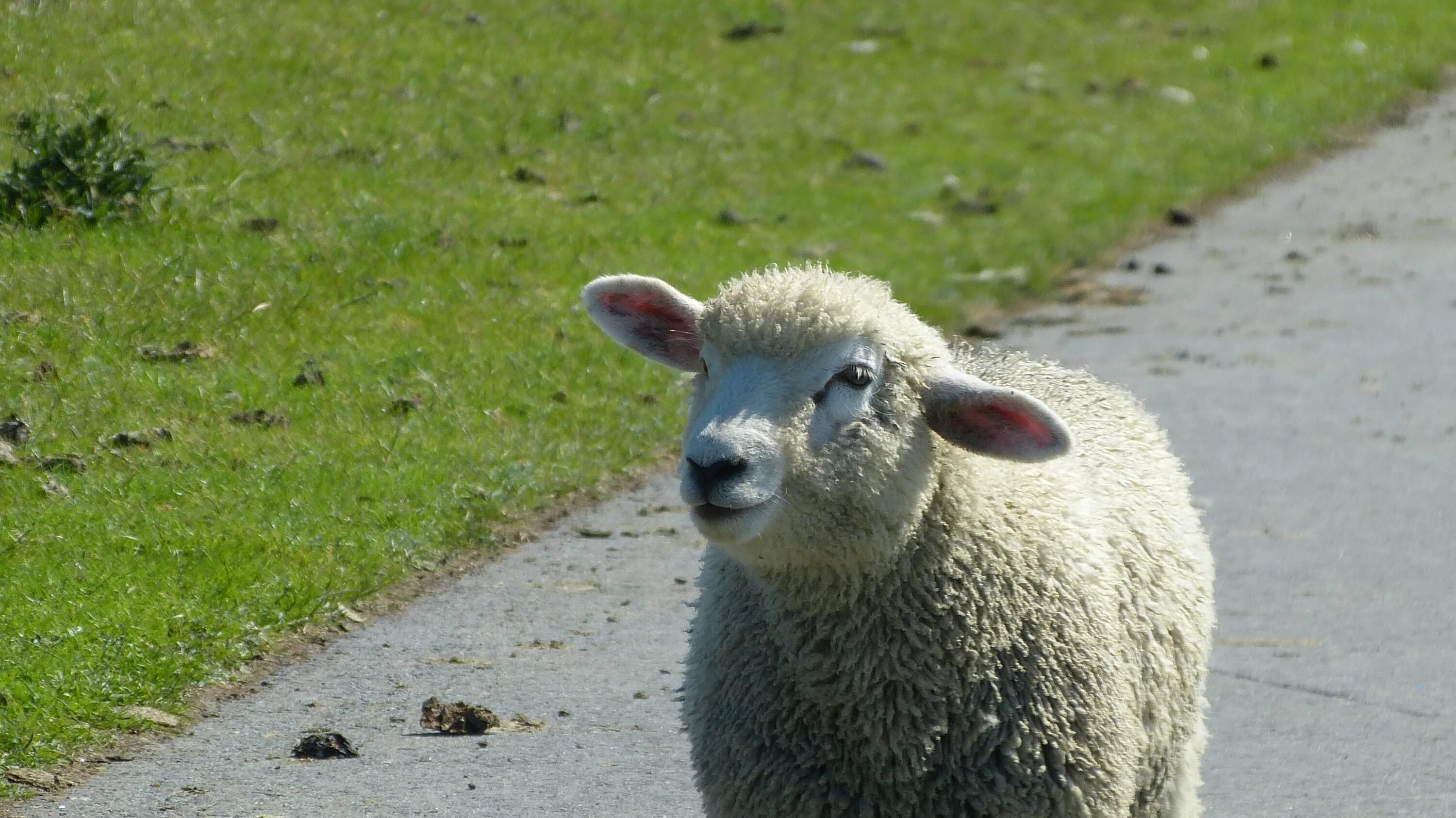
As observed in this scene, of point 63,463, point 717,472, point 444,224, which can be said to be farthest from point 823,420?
point 444,224

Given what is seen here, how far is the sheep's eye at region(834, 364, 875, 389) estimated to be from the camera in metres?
4.25

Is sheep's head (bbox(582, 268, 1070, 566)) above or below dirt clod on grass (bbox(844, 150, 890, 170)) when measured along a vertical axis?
above

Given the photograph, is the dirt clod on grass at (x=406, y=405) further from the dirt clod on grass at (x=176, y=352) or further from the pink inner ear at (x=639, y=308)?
the pink inner ear at (x=639, y=308)

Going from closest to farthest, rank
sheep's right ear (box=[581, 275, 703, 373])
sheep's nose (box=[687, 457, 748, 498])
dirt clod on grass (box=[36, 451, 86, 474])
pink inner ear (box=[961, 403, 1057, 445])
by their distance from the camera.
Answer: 1. sheep's nose (box=[687, 457, 748, 498])
2. pink inner ear (box=[961, 403, 1057, 445])
3. sheep's right ear (box=[581, 275, 703, 373])
4. dirt clod on grass (box=[36, 451, 86, 474])

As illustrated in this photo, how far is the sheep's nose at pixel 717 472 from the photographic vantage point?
3.94m

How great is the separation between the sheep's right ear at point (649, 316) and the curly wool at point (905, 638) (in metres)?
0.22

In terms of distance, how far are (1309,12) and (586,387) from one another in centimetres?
1252

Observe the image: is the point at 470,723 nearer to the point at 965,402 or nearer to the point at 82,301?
the point at 965,402

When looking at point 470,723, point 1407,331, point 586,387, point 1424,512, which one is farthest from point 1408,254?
point 470,723

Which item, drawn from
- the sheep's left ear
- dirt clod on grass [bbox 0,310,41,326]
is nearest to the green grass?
dirt clod on grass [bbox 0,310,41,326]

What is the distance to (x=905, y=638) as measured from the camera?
14.3 ft

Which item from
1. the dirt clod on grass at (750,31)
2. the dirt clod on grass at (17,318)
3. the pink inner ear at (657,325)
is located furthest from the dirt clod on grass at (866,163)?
the pink inner ear at (657,325)

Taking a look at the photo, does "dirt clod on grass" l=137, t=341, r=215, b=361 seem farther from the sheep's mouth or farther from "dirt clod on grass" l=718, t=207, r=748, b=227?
the sheep's mouth

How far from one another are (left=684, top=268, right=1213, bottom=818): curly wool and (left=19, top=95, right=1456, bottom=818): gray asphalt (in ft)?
3.06
